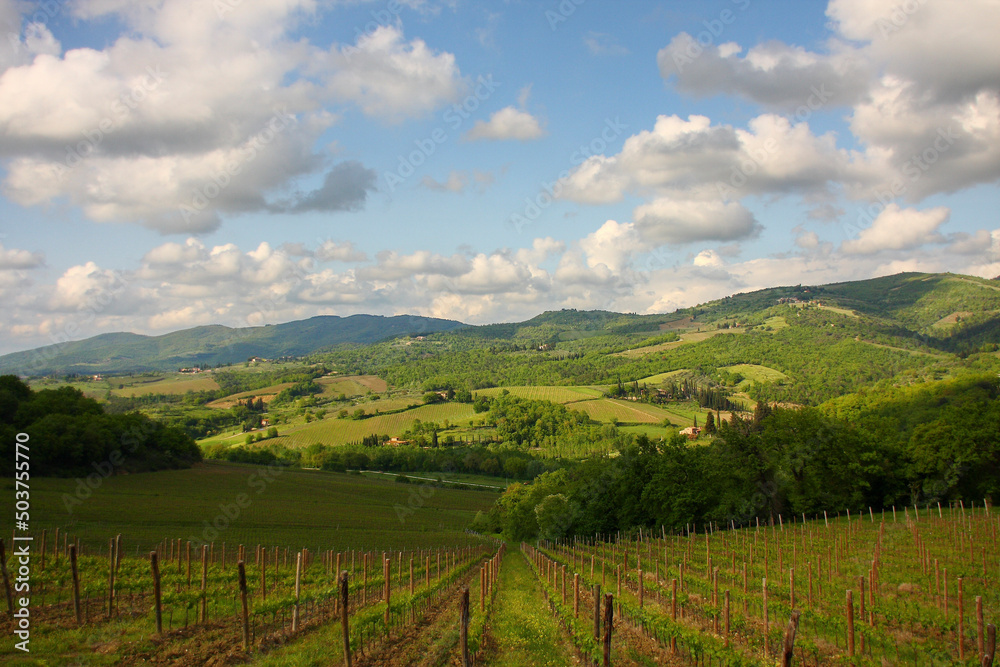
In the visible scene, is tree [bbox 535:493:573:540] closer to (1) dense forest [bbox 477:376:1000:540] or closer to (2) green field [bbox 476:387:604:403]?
(1) dense forest [bbox 477:376:1000:540]

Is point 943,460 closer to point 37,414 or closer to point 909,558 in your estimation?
point 909,558

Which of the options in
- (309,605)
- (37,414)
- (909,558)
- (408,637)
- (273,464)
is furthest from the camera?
(273,464)

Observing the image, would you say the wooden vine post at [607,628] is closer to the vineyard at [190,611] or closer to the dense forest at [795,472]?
the vineyard at [190,611]

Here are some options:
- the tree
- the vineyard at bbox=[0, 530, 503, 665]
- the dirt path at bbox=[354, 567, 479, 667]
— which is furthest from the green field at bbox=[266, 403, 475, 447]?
the dirt path at bbox=[354, 567, 479, 667]

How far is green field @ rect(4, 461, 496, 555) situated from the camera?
4216cm

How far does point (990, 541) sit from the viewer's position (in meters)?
27.6

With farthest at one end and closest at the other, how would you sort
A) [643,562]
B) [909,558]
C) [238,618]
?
1. [643,562]
2. [909,558]
3. [238,618]

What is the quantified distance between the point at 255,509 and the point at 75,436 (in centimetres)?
2615

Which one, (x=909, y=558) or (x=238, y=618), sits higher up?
(x=238, y=618)

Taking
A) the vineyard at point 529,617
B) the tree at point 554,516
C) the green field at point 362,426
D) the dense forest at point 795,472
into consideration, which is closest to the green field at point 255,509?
the tree at point 554,516

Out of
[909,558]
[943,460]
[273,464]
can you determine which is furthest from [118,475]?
[943,460]

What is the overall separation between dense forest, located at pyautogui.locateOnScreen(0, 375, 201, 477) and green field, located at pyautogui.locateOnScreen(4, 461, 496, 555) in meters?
2.83

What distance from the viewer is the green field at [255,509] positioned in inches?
1660

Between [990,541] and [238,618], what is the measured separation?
116 feet
